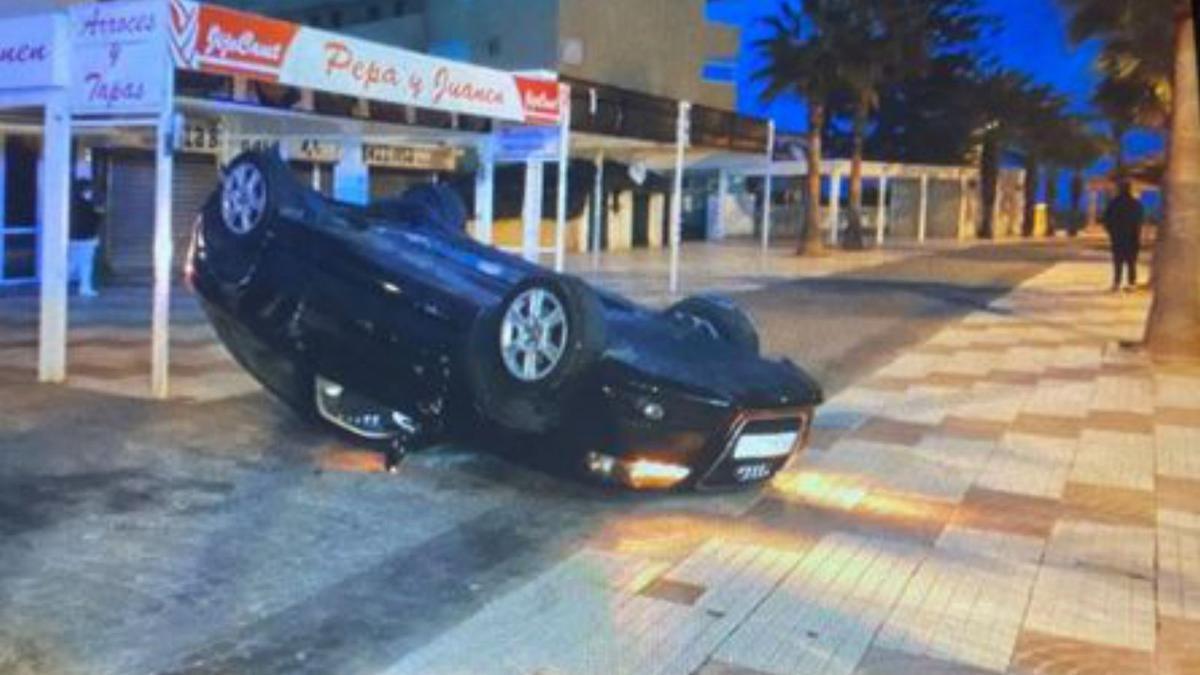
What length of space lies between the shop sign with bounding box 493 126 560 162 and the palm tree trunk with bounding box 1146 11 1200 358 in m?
6.55

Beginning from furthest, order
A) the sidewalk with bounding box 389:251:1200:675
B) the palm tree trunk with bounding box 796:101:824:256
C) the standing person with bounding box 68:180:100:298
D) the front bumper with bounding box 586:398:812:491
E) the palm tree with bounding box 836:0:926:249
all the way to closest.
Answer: the palm tree with bounding box 836:0:926:249 → the palm tree trunk with bounding box 796:101:824:256 → the standing person with bounding box 68:180:100:298 → the front bumper with bounding box 586:398:812:491 → the sidewalk with bounding box 389:251:1200:675

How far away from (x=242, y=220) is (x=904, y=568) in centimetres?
430

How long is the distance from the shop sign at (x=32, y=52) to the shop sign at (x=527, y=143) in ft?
18.7

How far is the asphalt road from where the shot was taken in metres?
4.64

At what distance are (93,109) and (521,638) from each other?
20.8 ft

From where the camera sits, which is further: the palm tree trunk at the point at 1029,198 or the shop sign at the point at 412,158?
the palm tree trunk at the point at 1029,198

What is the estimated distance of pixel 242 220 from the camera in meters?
7.83

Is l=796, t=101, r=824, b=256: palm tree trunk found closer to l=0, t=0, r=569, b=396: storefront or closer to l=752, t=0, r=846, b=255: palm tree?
l=752, t=0, r=846, b=255: palm tree

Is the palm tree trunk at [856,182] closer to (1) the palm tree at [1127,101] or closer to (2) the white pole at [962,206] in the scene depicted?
(1) the palm tree at [1127,101]

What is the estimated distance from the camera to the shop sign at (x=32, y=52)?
955cm

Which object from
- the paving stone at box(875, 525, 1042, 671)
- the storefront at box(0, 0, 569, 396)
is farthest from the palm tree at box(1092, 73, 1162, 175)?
the paving stone at box(875, 525, 1042, 671)

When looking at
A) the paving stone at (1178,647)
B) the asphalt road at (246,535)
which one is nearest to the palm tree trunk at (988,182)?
the asphalt road at (246,535)

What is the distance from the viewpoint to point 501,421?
21.9 ft

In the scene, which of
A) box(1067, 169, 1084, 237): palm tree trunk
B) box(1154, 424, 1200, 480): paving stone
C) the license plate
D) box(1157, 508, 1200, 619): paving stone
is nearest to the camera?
box(1157, 508, 1200, 619): paving stone
